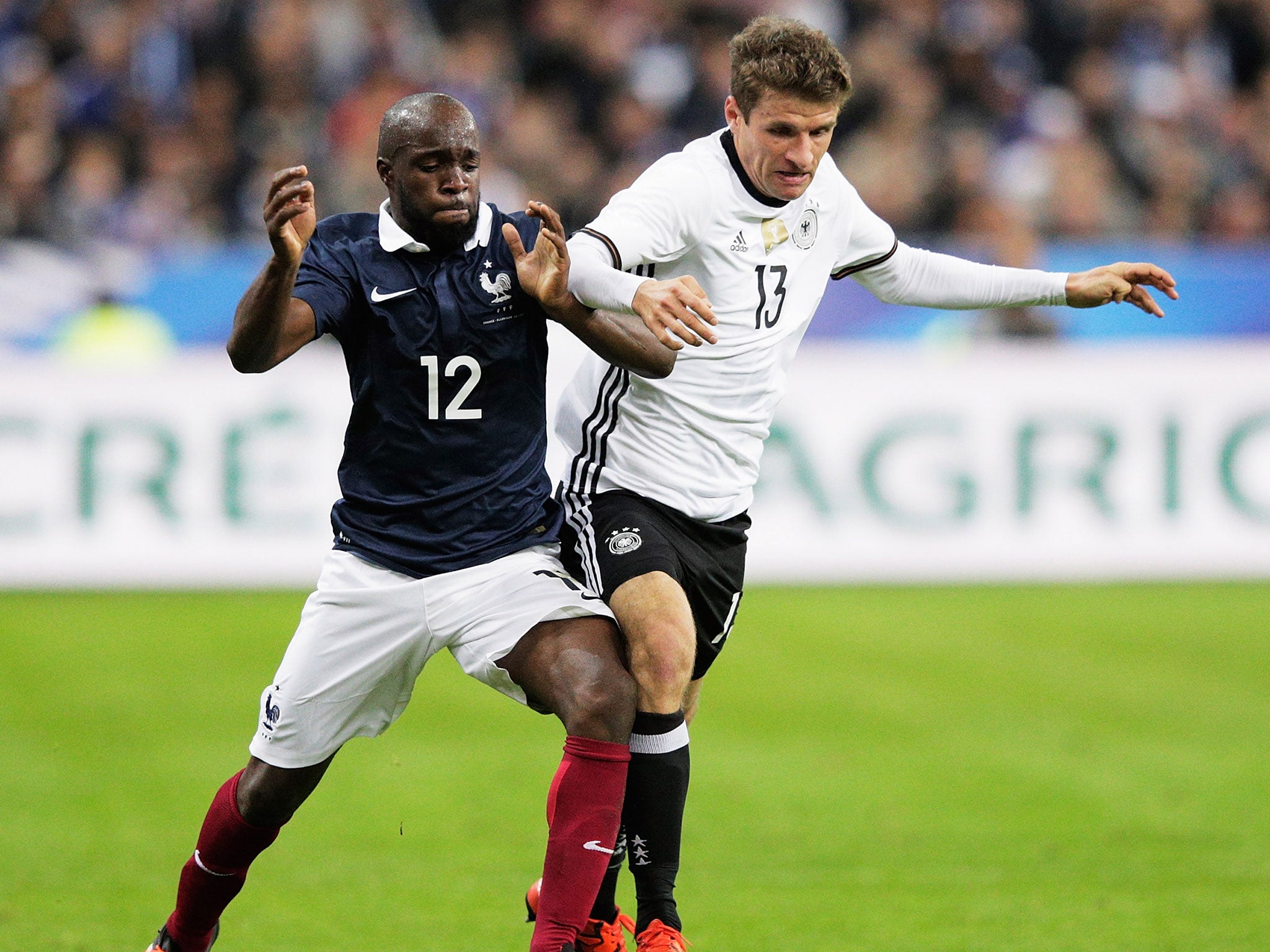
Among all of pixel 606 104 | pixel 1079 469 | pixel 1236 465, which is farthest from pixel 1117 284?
pixel 606 104

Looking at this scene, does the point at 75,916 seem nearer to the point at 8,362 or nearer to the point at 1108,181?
the point at 8,362

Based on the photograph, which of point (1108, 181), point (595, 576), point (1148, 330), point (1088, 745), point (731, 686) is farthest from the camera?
point (1108, 181)

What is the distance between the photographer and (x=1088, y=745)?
767 centimetres

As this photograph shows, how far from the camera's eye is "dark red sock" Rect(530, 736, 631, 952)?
4.39 metres

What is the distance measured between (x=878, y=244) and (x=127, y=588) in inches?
264

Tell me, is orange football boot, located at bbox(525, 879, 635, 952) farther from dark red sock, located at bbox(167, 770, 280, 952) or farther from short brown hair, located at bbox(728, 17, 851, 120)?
short brown hair, located at bbox(728, 17, 851, 120)

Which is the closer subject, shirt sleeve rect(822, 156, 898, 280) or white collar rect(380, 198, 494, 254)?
white collar rect(380, 198, 494, 254)

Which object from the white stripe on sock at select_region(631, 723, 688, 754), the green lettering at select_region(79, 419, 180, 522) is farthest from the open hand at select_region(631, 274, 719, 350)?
the green lettering at select_region(79, 419, 180, 522)

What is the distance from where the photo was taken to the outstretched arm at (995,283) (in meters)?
5.07

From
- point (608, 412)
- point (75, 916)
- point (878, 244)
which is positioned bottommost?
point (75, 916)

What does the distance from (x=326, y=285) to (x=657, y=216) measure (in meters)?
0.87

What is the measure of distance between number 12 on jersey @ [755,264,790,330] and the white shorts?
3.00ft

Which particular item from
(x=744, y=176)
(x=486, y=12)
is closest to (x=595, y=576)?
(x=744, y=176)

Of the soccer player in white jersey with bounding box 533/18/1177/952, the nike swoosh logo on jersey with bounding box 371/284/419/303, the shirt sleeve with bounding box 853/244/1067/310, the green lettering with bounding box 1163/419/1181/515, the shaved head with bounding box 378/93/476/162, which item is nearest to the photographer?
the shaved head with bounding box 378/93/476/162
